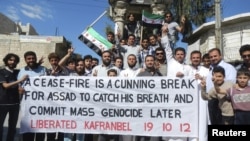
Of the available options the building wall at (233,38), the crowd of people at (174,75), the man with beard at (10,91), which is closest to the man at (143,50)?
the crowd of people at (174,75)

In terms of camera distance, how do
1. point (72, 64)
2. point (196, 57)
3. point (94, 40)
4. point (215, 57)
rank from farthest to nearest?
point (94, 40) < point (72, 64) < point (196, 57) < point (215, 57)

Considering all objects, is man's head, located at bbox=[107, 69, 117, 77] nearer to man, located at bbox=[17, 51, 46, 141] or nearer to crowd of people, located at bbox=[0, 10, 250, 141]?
crowd of people, located at bbox=[0, 10, 250, 141]

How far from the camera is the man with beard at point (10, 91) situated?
587 centimetres

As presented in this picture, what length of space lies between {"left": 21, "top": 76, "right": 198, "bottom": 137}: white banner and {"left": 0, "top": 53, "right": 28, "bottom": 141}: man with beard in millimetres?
162

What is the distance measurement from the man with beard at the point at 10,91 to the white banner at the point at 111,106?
0.53 ft

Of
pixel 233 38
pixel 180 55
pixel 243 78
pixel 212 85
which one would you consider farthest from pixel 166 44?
pixel 233 38

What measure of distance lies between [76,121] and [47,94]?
695 millimetres

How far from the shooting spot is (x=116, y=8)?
600 inches

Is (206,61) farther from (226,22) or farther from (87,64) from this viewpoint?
(226,22)

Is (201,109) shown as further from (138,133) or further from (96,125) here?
(96,125)

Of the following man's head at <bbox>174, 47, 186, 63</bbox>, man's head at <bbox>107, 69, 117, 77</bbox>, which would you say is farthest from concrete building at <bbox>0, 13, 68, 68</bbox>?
man's head at <bbox>174, 47, 186, 63</bbox>

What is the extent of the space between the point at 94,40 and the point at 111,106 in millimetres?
3714

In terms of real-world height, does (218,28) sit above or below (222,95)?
above

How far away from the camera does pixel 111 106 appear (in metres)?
6.01
